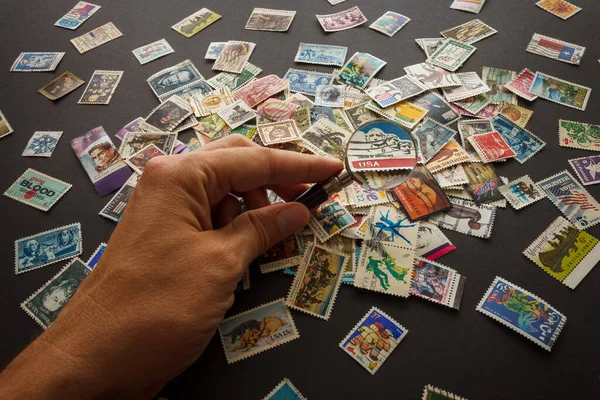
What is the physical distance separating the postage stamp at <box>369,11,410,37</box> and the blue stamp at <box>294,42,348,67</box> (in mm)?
289

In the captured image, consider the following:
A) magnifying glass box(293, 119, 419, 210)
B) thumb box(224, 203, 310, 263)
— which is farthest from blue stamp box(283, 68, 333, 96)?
thumb box(224, 203, 310, 263)

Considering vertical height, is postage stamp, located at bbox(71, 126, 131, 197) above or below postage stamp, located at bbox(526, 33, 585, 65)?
below

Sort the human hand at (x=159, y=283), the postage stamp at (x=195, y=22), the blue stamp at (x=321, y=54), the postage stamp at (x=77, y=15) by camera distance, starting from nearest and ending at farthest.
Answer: the human hand at (x=159, y=283)
the blue stamp at (x=321, y=54)
the postage stamp at (x=195, y=22)
the postage stamp at (x=77, y=15)

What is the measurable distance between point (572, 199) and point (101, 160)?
6.92 feet

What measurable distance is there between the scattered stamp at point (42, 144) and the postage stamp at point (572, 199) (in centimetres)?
230

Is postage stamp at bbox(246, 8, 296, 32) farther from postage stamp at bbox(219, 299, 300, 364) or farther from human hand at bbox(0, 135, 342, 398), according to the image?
postage stamp at bbox(219, 299, 300, 364)

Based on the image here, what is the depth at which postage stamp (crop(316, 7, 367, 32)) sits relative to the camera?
2406 millimetres

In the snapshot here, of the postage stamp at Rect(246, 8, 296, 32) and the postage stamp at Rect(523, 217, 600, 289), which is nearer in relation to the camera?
the postage stamp at Rect(523, 217, 600, 289)

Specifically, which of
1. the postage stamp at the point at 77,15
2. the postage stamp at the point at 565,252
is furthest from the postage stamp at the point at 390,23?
the postage stamp at the point at 77,15

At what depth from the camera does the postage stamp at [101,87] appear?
2.14 metres

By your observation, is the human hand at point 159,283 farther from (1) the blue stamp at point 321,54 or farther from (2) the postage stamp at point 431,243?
(1) the blue stamp at point 321,54

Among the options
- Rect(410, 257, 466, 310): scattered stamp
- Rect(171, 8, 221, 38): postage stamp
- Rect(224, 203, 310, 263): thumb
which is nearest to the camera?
Rect(224, 203, 310, 263): thumb

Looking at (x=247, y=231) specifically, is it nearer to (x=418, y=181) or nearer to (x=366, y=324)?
(x=366, y=324)

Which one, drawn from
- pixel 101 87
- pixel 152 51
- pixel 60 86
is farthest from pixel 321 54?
pixel 60 86
